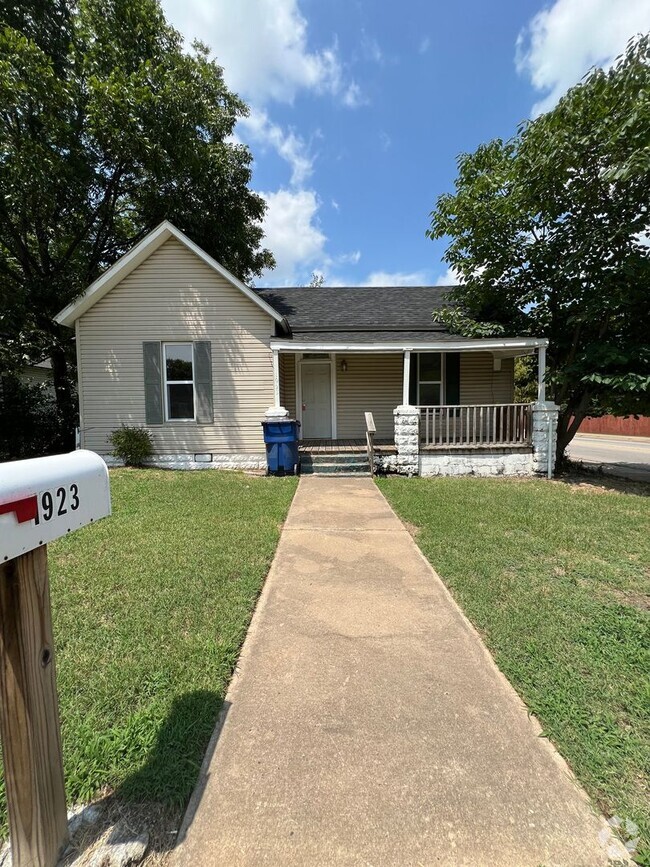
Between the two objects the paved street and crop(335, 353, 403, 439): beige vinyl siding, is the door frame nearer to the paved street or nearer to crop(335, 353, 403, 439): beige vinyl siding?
crop(335, 353, 403, 439): beige vinyl siding

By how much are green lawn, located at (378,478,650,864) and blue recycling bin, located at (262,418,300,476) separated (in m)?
2.95

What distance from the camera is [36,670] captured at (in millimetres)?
1443

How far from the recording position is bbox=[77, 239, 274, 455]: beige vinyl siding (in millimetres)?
10039

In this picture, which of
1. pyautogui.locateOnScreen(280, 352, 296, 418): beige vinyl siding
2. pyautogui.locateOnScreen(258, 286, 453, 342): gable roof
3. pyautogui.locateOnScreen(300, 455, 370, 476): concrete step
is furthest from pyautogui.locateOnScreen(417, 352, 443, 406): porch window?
pyautogui.locateOnScreen(280, 352, 296, 418): beige vinyl siding

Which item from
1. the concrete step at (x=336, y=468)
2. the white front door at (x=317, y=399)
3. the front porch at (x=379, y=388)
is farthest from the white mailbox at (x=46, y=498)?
the white front door at (x=317, y=399)

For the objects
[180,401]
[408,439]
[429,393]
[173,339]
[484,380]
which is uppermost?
[173,339]

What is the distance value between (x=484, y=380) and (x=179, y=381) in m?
8.23

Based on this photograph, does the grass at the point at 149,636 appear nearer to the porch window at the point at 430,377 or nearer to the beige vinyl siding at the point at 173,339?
the beige vinyl siding at the point at 173,339

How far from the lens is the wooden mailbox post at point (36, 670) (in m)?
1.33

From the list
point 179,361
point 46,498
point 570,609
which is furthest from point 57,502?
point 179,361

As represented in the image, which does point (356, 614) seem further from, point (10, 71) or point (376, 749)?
point (10, 71)

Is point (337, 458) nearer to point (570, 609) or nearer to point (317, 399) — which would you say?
point (317, 399)

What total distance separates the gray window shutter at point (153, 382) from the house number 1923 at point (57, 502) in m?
9.24

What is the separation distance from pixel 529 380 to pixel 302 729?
436 inches
